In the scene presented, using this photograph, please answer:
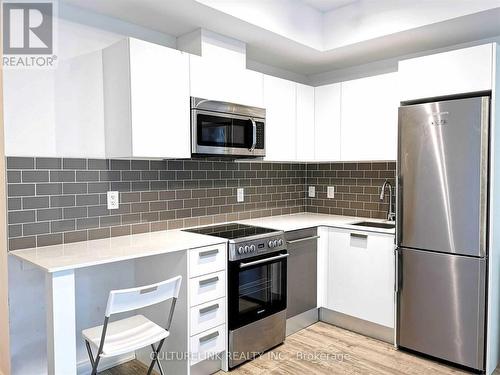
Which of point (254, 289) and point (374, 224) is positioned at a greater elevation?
point (374, 224)

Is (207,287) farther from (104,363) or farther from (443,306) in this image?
(443,306)

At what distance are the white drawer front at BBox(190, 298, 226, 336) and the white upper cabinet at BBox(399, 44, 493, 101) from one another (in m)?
2.02

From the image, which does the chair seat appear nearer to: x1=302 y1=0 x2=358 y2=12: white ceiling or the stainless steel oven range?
the stainless steel oven range

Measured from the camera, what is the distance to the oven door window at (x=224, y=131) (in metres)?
2.65

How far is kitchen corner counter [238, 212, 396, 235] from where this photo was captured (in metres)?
3.08

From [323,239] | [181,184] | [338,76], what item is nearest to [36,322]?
[181,184]

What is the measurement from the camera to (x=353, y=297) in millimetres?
3166

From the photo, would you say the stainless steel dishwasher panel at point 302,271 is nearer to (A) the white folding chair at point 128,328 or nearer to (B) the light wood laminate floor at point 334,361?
(B) the light wood laminate floor at point 334,361

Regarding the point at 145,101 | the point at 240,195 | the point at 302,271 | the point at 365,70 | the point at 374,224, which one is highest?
the point at 365,70

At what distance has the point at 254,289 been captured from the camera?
2.75 m

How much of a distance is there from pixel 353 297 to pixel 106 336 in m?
2.02

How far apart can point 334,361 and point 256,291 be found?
0.75m

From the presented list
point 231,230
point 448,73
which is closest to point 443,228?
point 448,73

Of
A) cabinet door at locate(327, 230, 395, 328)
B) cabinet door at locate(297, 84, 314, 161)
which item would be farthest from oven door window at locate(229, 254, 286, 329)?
cabinet door at locate(297, 84, 314, 161)
